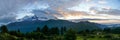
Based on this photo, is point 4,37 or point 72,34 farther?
point 72,34

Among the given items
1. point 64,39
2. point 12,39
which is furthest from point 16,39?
point 64,39

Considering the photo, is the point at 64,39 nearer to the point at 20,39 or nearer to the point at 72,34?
the point at 72,34

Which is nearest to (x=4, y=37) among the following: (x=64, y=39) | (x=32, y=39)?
(x=32, y=39)

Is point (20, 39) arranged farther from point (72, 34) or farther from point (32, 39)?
point (72, 34)

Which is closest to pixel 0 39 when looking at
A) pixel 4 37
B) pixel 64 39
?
pixel 4 37

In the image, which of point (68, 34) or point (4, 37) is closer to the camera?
point (4, 37)

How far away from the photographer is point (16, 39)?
18988 centimetres

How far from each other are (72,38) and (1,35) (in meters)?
39.8

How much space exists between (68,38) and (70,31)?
4.31 meters

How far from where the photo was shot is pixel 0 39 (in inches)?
7259

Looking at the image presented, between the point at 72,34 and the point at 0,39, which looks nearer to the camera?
the point at 0,39

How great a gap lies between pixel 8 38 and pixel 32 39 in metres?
16.5

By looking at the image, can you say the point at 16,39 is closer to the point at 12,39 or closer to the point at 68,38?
the point at 12,39

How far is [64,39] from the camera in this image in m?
198
